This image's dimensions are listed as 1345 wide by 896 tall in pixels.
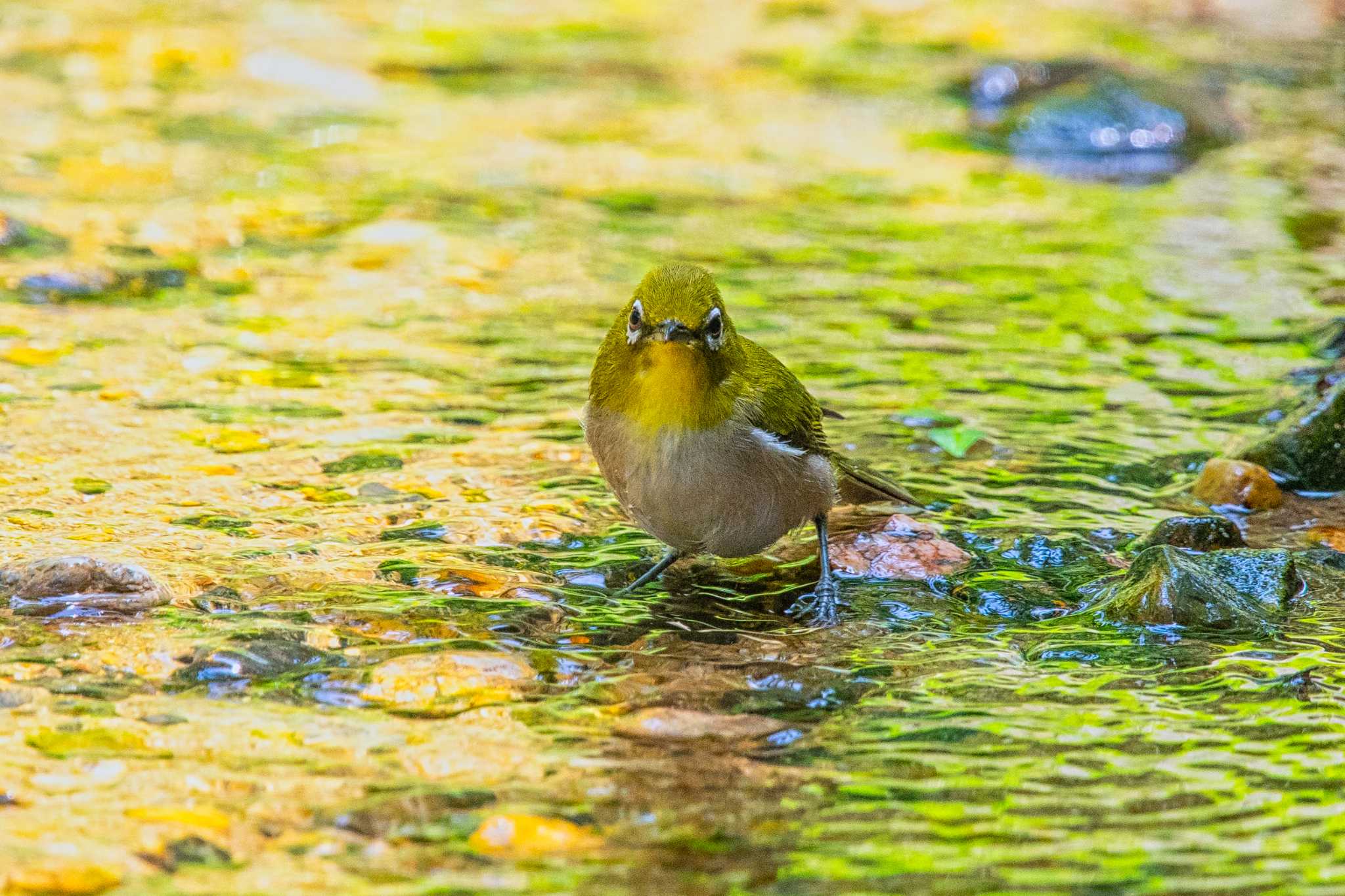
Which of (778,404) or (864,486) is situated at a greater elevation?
(778,404)

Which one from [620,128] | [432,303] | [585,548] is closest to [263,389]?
[432,303]

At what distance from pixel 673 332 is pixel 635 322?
22cm

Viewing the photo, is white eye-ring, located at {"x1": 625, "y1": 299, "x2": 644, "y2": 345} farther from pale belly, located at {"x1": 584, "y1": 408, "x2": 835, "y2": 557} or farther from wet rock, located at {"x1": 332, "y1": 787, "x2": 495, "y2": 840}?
wet rock, located at {"x1": 332, "y1": 787, "x2": 495, "y2": 840}

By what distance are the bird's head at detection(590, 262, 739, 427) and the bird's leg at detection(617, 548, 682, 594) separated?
778 mm

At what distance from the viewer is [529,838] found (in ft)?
13.1

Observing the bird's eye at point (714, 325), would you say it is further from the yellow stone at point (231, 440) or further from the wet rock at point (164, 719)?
the yellow stone at point (231, 440)

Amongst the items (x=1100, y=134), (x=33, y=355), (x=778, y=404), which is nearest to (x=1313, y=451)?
(x=778, y=404)

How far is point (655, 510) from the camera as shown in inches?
219

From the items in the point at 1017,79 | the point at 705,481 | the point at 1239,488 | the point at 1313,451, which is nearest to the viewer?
the point at 705,481

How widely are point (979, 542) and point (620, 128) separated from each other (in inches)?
345

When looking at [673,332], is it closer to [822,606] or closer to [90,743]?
[822,606]

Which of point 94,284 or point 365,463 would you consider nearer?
point 365,463

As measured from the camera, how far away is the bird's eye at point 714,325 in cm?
539

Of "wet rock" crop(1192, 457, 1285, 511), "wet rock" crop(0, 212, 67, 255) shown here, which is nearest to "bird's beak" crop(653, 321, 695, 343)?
"wet rock" crop(1192, 457, 1285, 511)
